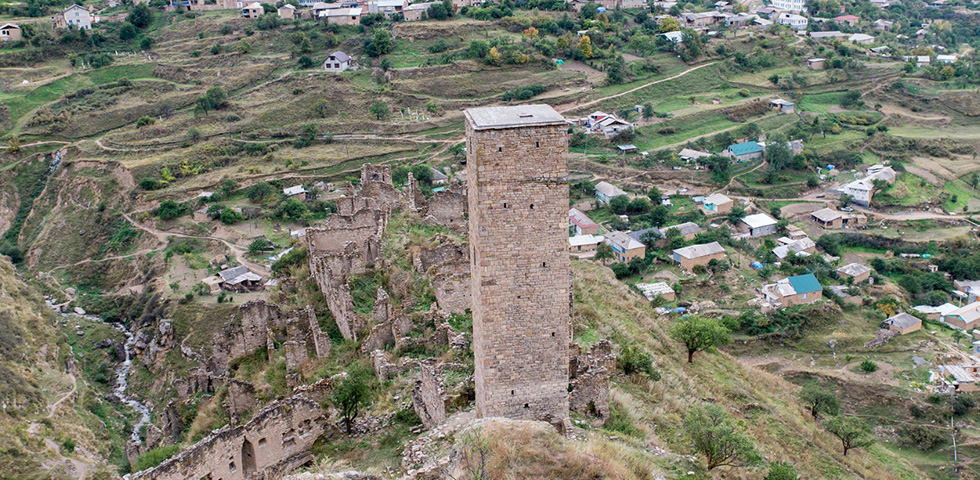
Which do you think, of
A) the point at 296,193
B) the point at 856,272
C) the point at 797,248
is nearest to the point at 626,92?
the point at 797,248

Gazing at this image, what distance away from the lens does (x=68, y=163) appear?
62969mm

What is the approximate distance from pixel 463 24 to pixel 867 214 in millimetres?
47909

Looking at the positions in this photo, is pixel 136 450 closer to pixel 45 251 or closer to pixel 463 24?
pixel 45 251

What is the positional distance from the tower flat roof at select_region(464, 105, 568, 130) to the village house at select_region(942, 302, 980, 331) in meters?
45.0

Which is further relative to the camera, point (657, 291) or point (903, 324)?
point (657, 291)

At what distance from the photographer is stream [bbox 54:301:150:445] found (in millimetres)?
33562

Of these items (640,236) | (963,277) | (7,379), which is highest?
(7,379)

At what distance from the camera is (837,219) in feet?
201

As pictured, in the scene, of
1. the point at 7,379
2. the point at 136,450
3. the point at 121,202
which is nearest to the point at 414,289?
the point at 136,450

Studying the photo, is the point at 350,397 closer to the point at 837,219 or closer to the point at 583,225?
the point at 583,225

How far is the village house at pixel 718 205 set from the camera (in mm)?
61906

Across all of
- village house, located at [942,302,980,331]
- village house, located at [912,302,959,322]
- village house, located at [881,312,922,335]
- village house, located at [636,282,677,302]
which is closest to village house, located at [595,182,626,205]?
village house, located at [636,282,677,302]

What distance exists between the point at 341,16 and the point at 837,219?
5719cm

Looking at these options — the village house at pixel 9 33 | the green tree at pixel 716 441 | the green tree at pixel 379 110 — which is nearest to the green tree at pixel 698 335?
the green tree at pixel 716 441
